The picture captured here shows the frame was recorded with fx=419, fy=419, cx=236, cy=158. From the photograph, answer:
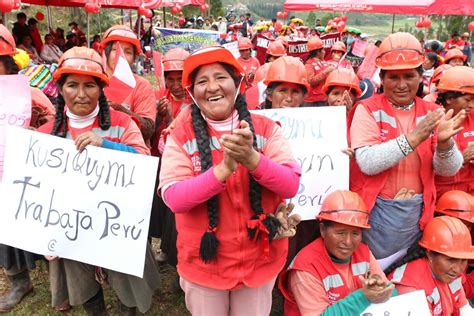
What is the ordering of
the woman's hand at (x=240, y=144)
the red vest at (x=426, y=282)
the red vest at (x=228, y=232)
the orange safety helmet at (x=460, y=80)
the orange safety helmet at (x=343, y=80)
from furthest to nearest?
the orange safety helmet at (x=343, y=80) < the orange safety helmet at (x=460, y=80) < the red vest at (x=426, y=282) < the red vest at (x=228, y=232) < the woman's hand at (x=240, y=144)

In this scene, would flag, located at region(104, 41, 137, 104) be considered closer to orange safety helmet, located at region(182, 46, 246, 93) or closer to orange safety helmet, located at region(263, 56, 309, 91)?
orange safety helmet, located at region(263, 56, 309, 91)

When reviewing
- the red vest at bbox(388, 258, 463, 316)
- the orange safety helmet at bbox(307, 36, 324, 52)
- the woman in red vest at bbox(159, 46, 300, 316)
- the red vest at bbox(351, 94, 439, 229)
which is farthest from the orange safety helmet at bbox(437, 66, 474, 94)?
the orange safety helmet at bbox(307, 36, 324, 52)

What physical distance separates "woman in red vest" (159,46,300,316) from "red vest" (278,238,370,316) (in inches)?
25.6

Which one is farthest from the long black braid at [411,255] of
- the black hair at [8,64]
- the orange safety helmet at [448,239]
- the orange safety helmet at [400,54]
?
the black hair at [8,64]

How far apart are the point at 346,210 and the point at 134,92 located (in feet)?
6.67

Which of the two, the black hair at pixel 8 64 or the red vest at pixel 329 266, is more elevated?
the black hair at pixel 8 64

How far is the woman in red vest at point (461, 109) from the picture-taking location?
134 inches

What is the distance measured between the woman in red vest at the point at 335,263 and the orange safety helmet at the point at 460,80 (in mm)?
1310

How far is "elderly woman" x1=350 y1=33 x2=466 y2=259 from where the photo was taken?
283 centimetres

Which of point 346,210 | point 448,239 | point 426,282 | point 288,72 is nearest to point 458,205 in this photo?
point 448,239

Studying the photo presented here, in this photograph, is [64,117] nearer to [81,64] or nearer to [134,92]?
[81,64]

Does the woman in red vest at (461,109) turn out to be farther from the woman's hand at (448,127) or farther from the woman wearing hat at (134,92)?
the woman wearing hat at (134,92)

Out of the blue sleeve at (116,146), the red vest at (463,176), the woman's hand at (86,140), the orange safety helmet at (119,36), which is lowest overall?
the red vest at (463,176)

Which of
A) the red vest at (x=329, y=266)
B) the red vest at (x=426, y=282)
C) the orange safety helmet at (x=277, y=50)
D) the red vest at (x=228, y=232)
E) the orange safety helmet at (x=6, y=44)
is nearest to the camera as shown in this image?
the red vest at (x=228, y=232)
